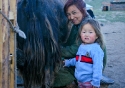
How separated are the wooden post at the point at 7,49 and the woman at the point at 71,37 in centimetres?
73

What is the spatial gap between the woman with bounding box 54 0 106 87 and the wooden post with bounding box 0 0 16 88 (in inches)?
28.9

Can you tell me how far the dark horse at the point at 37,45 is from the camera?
1820 millimetres

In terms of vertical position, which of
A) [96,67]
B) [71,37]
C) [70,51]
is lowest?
[96,67]

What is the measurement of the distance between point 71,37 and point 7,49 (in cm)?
99

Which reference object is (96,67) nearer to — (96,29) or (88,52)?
(88,52)

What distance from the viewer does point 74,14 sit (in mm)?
2256

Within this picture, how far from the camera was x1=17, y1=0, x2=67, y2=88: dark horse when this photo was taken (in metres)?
1.82

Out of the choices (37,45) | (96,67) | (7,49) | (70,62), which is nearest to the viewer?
(7,49)

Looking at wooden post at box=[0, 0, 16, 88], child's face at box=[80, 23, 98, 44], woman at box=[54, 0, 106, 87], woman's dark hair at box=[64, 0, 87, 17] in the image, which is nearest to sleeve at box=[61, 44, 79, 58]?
woman at box=[54, 0, 106, 87]

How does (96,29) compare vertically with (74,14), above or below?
below

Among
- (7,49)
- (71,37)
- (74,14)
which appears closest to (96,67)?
(71,37)

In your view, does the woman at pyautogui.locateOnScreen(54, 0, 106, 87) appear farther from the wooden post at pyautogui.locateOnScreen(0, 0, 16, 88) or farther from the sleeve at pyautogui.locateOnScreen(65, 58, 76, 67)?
the wooden post at pyautogui.locateOnScreen(0, 0, 16, 88)

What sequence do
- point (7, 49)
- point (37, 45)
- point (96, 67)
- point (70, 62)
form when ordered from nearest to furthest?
point (7, 49) → point (37, 45) → point (96, 67) → point (70, 62)

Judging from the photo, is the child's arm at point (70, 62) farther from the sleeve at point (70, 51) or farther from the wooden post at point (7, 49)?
the wooden post at point (7, 49)
